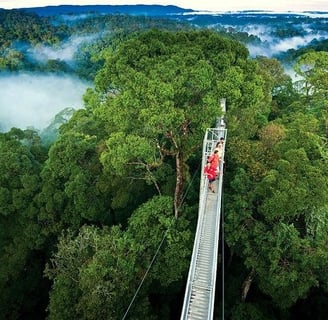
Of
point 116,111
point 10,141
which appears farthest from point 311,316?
point 10,141

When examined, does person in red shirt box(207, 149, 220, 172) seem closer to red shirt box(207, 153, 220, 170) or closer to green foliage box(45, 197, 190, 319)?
red shirt box(207, 153, 220, 170)

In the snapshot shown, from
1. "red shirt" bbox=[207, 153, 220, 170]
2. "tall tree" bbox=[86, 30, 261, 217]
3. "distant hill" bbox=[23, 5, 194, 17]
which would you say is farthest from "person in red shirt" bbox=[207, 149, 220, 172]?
"distant hill" bbox=[23, 5, 194, 17]

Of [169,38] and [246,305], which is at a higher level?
[169,38]

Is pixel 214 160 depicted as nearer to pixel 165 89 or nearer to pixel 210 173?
pixel 210 173

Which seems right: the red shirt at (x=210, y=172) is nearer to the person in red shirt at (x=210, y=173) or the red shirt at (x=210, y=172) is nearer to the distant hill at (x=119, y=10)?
the person in red shirt at (x=210, y=173)

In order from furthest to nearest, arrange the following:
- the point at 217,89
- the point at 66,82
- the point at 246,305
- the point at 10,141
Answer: the point at 66,82, the point at 10,141, the point at 246,305, the point at 217,89

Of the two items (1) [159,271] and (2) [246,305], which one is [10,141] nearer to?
(1) [159,271]

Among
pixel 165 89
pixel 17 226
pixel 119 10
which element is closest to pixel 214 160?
pixel 165 89
